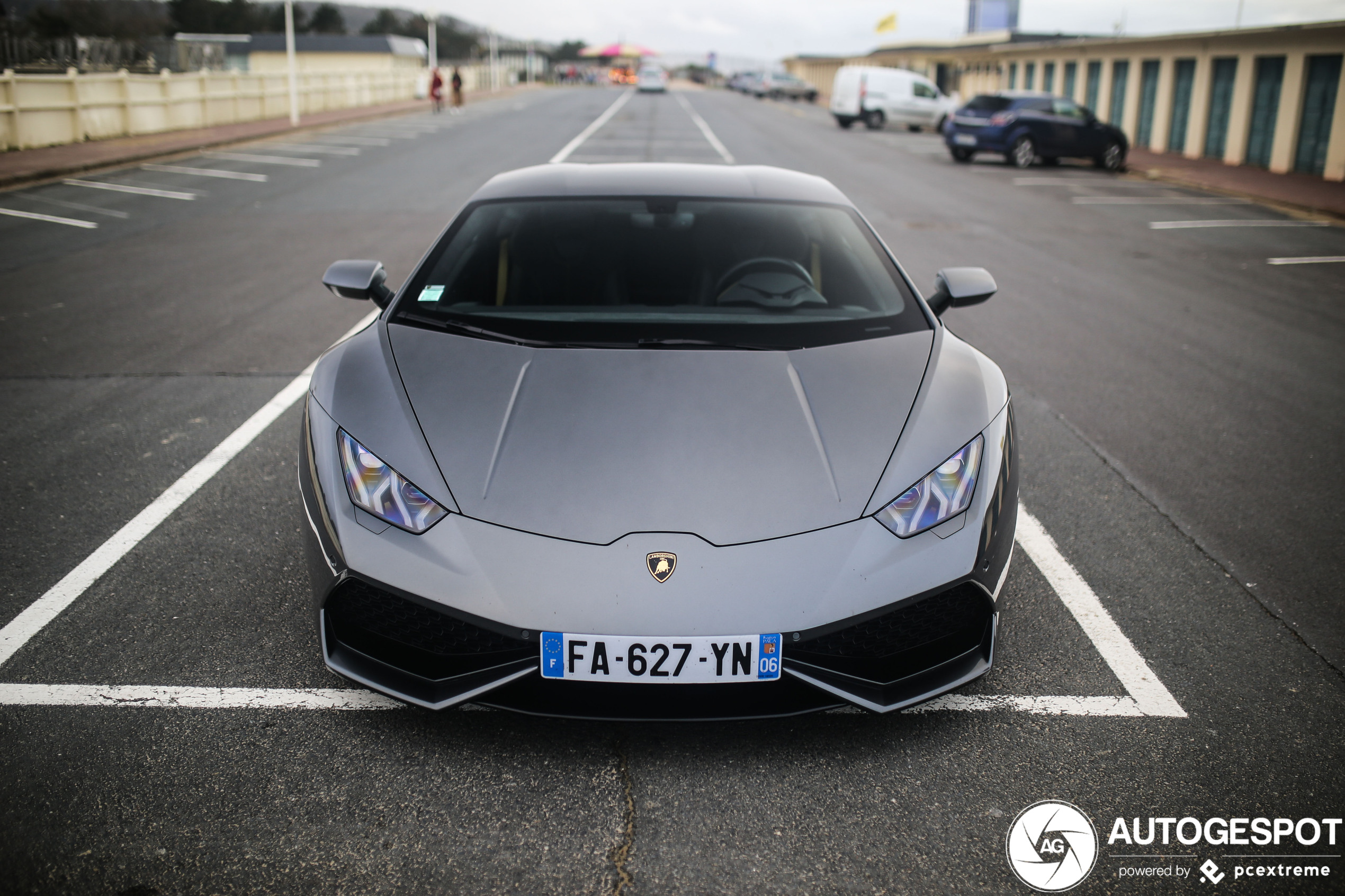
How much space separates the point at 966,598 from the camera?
244 cm

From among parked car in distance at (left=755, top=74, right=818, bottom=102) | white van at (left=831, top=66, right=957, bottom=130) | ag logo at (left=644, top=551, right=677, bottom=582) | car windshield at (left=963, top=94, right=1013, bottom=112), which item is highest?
parked car in distance at (left=755, top=74, right=818, bottom=102)

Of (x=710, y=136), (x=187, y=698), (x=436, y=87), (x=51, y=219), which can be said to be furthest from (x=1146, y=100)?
(x=187, y=698)

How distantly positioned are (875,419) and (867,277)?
0.99m

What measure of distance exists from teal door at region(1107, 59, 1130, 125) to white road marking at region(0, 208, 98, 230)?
91.2 ft

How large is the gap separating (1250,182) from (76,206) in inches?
816

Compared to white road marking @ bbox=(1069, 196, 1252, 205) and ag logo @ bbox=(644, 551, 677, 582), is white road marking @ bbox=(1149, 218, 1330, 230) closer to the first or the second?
white road marking @ bbox=(1069, 196, 1252, 205)

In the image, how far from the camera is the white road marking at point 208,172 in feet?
55.5

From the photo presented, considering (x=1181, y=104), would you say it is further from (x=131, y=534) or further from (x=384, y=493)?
(x=384, y=493)

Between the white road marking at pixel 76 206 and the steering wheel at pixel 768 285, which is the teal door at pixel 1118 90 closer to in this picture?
the white road marking at pixel 76 206

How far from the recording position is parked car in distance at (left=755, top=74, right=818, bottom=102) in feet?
207

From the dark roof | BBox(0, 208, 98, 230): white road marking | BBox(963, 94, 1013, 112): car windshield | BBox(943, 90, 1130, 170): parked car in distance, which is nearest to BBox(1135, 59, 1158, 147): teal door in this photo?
BBox(943, 90, 1130, 170): parked car in distance

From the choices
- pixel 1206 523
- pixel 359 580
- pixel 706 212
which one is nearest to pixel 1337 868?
pixel 1206 523

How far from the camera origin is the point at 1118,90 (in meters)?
29.7

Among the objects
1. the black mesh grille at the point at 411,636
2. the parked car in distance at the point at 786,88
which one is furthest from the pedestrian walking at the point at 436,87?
the black mesh grille at the point at 411,636
